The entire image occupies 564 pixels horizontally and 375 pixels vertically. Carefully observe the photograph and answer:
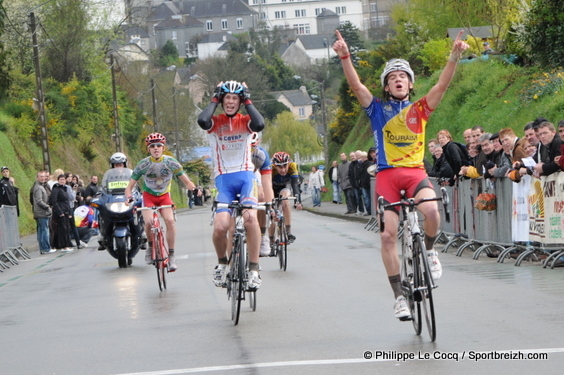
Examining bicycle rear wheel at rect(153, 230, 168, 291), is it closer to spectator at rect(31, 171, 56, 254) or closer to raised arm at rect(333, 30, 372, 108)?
raised arm at rect(333, 30, 372, 108)

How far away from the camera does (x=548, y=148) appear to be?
14758 millimetres

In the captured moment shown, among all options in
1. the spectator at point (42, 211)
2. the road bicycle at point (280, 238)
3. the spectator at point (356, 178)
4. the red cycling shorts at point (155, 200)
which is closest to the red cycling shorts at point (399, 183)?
the red cycling shorts at point (155, 200)

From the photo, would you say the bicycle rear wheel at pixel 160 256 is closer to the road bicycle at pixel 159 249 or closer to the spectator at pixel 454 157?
the road bicycle at pixel 159 249

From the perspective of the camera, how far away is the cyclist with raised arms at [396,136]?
29.8 ft

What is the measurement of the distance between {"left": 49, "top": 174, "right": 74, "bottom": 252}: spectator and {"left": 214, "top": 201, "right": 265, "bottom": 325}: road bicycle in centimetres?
1648

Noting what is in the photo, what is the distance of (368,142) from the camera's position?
55.7 m

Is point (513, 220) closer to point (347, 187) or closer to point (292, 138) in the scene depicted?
point (347, 187)

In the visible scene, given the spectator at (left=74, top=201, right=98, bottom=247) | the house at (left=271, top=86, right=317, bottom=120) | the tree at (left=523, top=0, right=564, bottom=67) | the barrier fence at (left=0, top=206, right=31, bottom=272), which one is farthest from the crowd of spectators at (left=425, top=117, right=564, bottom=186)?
the house at (left=271, top=86, right=317, bottom=120)

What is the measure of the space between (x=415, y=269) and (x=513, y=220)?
764 cm

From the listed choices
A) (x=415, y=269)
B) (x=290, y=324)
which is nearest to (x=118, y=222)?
(x=290, y=324)

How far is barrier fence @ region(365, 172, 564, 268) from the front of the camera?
14.6 metres

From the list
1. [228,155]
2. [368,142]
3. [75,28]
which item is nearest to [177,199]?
[75,28]

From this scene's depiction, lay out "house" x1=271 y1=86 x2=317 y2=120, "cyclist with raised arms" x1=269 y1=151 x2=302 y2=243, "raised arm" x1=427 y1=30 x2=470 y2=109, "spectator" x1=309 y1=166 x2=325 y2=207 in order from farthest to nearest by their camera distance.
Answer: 1. "house" x1=271 y1=86 x2=317 y2=120
2. "spectator" x1=309 y1=166 x2=325 y2=207
3. "cyclist with raised arms" x1=269 y1=151 x2=302 y2=243
4. "raised arm" x1=427 y1=30 x2=470 y2=109

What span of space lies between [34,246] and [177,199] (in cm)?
4942
